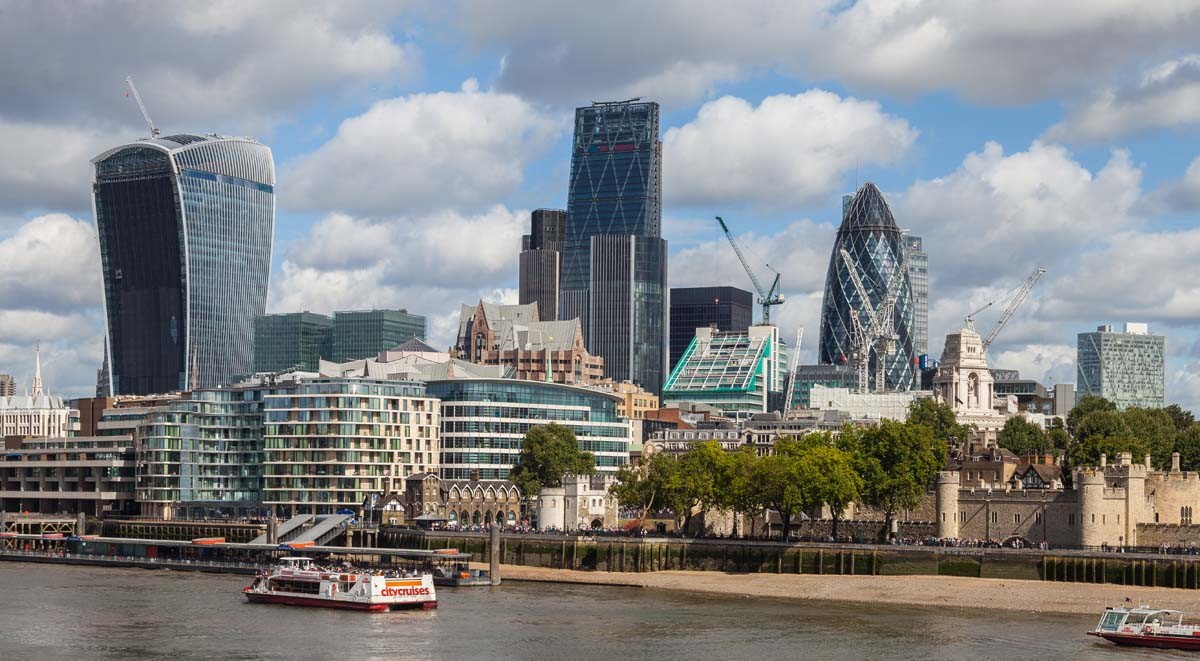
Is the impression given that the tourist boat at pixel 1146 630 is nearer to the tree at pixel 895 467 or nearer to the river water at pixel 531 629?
the river water at pixel 531 629

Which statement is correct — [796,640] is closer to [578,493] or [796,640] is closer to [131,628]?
[131,628]

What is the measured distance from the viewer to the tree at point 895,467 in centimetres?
15788

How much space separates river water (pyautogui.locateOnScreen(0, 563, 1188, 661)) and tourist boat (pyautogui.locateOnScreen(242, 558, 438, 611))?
6.80ft

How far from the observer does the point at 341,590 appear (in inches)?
5231

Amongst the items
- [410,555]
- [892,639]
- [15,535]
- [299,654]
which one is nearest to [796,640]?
[892,639]

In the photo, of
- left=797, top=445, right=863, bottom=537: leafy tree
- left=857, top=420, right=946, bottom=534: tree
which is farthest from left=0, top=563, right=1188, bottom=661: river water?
left=857, top=420, right=946, bottom=534: tree

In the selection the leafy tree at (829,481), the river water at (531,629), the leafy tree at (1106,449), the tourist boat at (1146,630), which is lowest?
the river water at (531,629)

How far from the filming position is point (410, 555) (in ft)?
507

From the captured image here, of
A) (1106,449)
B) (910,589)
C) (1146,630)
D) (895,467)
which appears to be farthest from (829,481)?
(1106,449)

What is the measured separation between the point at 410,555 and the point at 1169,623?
A: 6804 cm

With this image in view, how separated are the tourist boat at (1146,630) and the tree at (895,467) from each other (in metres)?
46.2

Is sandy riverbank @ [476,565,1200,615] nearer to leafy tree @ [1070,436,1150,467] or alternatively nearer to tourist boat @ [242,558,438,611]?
tourist boat @ [242,558,438,611]

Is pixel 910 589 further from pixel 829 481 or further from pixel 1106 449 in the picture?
pixel 1106 449

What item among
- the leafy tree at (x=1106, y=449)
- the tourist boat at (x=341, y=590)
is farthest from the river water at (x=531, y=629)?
the leafy tree at (x=1106, y=449)
